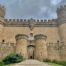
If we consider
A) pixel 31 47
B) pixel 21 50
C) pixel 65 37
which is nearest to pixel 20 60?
pixel 21 50

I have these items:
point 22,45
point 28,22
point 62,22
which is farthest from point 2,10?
point 22,45

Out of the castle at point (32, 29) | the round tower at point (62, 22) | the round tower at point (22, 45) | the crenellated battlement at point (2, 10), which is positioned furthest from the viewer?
the crenellated battlement at point (2, 10)

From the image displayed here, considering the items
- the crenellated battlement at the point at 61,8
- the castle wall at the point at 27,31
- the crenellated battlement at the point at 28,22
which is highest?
the crenellated battlement at the point at 61,8

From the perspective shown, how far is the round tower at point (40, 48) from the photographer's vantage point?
43.0 metres

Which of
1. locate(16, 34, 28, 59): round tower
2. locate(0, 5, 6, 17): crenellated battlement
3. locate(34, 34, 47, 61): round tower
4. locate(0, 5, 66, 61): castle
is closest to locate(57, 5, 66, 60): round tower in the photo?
locate(0, 5, 66, 61): castle

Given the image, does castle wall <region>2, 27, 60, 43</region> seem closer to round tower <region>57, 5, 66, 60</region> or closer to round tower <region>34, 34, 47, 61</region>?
round tower <region>57, 5, 66, 60</region>

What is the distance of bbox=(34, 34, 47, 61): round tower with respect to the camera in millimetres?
42969

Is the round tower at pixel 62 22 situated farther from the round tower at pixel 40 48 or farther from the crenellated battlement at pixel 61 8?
the round tower at pixel 40 48

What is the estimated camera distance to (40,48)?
4366 centimetres

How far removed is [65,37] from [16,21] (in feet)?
34.0

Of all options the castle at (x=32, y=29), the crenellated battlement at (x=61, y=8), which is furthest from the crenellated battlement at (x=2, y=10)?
the crenellated battlement at (x=61, y=8)

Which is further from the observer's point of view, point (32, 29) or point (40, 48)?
point (32, 29)

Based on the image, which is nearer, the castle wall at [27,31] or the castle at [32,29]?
the castle at [32,29]

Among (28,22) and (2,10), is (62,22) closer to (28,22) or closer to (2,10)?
(28,22)
